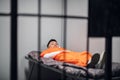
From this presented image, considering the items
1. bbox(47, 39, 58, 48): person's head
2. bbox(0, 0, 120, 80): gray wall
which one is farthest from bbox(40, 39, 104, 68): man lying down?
bbox(0, 0, 120, 80): gray wall

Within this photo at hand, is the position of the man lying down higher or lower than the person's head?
lower

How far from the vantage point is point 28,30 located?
9.71 ft

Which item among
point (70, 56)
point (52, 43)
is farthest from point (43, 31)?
point (70, 56)

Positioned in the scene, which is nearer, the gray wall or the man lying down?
the man lying down

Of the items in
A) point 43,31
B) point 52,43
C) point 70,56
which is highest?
point 43,31

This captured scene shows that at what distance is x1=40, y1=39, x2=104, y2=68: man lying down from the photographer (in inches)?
85.9

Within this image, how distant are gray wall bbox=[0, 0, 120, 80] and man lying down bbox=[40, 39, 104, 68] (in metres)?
0.19

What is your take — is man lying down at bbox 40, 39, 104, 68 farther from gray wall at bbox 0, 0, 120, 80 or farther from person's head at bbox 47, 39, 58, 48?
gray wall at bbox 0, 0, 120, 80

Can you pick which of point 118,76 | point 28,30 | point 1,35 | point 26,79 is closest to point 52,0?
point 28,30

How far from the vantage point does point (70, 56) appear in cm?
250

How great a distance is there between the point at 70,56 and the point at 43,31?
2.23ft

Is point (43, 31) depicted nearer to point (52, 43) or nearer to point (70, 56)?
point (52, 43)

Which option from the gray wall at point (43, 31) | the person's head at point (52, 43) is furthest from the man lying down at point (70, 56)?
the gray wall at point (43, 31)

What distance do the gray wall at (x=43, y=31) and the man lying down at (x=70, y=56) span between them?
0.19 metres
